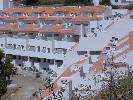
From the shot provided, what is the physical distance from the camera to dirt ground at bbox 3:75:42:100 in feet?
76.2

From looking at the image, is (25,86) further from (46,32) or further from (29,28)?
(29,28)

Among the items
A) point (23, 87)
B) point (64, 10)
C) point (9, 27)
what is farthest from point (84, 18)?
point (23, 87)

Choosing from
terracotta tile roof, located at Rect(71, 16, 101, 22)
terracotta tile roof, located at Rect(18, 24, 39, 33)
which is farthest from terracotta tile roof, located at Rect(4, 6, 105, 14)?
terracotta tile roof, located at Rect(18, 24, 39, 33)

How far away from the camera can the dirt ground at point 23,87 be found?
76.2 ft

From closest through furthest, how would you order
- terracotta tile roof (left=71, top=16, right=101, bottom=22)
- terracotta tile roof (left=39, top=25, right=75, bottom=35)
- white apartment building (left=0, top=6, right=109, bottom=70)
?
white apartment building (left=0, top=6, right=109, bottom=70)
terracotta tile roof (left=39, top=25, right=75, bottom=35)
terracotta tile roof (left=71, top=16, right=101, bottom=22)

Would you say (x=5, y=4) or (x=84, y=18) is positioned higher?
(x=5, y=4)

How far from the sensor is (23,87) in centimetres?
2486

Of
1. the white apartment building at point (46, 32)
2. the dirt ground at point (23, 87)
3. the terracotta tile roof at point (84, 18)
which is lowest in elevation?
the dirt ground at point (23, 87)

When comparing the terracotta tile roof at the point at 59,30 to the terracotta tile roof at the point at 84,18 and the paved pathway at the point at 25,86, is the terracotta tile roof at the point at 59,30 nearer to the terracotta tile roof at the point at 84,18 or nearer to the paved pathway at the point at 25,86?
the terracotta tile roof at the point at 84,18

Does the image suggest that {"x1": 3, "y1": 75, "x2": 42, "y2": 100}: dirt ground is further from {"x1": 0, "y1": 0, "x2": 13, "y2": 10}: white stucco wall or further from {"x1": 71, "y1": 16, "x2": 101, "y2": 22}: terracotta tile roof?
{"x1": 0, "y1": 0, "x2": 13, "y2": 10}: white stucco wall

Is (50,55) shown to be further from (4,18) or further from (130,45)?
(130,45)

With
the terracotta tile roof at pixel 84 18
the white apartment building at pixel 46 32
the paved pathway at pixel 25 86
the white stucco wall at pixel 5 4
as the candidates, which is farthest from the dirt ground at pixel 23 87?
the white stucco wall at pixel 5 4

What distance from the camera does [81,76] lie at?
15.0m

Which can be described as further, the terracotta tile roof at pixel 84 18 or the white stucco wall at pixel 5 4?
the white stucco wall at pixel 5 4
